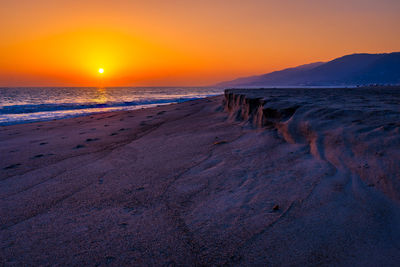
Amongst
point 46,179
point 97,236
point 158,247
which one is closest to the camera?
point 158,247

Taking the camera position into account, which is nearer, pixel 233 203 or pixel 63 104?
pixel 233 203

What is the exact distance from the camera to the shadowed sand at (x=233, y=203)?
5.27 ft

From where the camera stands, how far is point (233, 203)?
2217 mm

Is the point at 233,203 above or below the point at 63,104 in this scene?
below

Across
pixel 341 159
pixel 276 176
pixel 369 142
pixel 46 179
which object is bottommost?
pixel 46 179

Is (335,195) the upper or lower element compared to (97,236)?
upper

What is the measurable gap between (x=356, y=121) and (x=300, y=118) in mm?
854

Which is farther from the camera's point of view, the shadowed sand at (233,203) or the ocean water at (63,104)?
the ocean water at (63,104)

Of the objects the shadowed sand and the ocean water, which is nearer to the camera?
the shadowed sand

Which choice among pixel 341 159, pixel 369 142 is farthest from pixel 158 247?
pixel 369 142

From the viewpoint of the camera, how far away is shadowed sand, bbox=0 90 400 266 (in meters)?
1.61

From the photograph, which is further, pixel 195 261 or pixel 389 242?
pixel 195 261

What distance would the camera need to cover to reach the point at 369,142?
2.37 metres

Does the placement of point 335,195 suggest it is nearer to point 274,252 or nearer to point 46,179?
point 274,252
